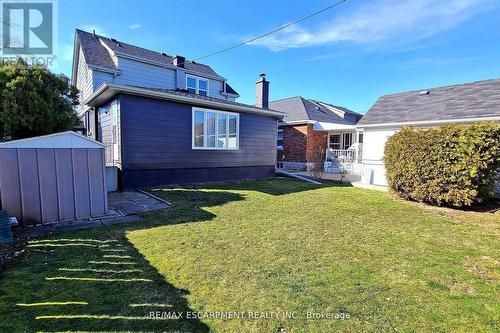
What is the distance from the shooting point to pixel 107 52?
14562 mm

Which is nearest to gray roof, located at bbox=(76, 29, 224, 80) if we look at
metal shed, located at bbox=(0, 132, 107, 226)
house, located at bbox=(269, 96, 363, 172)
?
house, located at bbox=(269, 96, 363, 172)

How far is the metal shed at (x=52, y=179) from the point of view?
15.1 ft

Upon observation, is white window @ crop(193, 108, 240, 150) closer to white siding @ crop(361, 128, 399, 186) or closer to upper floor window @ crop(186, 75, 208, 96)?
white siding @ crop(361, 128, 399, 186)

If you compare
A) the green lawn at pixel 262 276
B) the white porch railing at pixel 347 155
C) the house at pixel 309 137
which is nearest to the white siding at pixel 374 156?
the white porch railing at pixel 347 155

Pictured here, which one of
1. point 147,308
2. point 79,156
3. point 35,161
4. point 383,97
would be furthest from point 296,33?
point 147,308

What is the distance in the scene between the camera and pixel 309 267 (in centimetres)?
343

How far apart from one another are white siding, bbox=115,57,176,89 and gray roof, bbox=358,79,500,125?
1181 cm

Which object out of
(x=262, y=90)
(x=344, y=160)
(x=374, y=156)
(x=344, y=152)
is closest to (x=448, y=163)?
(x=374, y=156)

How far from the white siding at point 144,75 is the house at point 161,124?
5 cm

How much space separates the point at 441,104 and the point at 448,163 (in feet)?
16.4

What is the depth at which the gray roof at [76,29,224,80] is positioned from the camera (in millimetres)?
13492

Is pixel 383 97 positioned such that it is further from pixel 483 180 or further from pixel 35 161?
pixel 35 161

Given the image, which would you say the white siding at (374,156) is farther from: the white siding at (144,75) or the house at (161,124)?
the white siding at (144,75)

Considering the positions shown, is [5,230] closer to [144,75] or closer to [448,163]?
[448,163]
